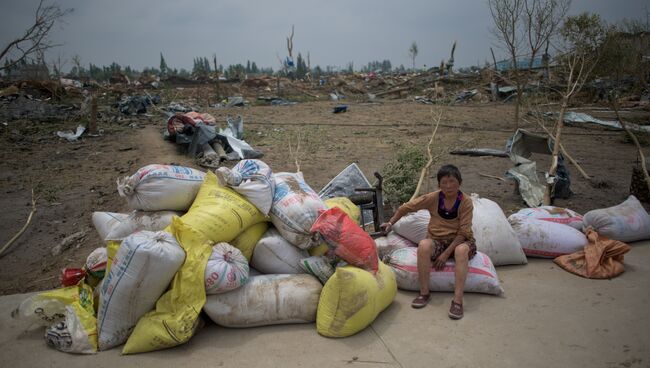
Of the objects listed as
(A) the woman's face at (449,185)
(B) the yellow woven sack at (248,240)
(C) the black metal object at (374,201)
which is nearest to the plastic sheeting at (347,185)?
(C) the black metal object at (374,201)

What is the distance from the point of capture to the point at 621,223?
3.11 m

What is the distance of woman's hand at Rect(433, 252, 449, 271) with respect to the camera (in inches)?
97.9

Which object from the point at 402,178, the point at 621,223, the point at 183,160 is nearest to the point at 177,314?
the point at 402,178

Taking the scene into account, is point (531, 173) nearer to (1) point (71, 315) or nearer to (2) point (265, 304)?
(2) point (265, 304)

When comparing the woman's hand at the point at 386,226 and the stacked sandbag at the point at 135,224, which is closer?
the stacked sandbag at the point at 135,224

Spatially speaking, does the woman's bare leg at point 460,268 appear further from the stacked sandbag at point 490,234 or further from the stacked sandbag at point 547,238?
the stacked sandbag at point 547,238

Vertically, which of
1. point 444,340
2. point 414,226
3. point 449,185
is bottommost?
point 444,340

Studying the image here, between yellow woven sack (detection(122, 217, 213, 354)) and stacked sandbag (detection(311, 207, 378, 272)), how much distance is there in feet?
2.39

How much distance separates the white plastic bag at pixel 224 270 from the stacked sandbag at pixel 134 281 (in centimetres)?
17

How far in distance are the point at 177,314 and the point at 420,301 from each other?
56.7 inches

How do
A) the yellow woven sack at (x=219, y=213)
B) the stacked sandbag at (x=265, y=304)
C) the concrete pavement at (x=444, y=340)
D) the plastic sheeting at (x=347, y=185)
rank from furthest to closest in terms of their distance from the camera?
the plastic sheeting at (x=347, y=185), the yellow woven sack at (x=219, y=213), the stacked sandbag at (x=265, y=304), the concrete pavement at (x=444, y=340)

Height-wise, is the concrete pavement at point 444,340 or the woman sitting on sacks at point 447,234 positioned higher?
the woman sitting on sacks at point 447,234

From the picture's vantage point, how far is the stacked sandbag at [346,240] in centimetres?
235

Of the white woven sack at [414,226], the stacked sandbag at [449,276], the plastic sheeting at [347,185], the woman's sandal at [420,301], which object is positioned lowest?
the woman's sandal at [420,301]
